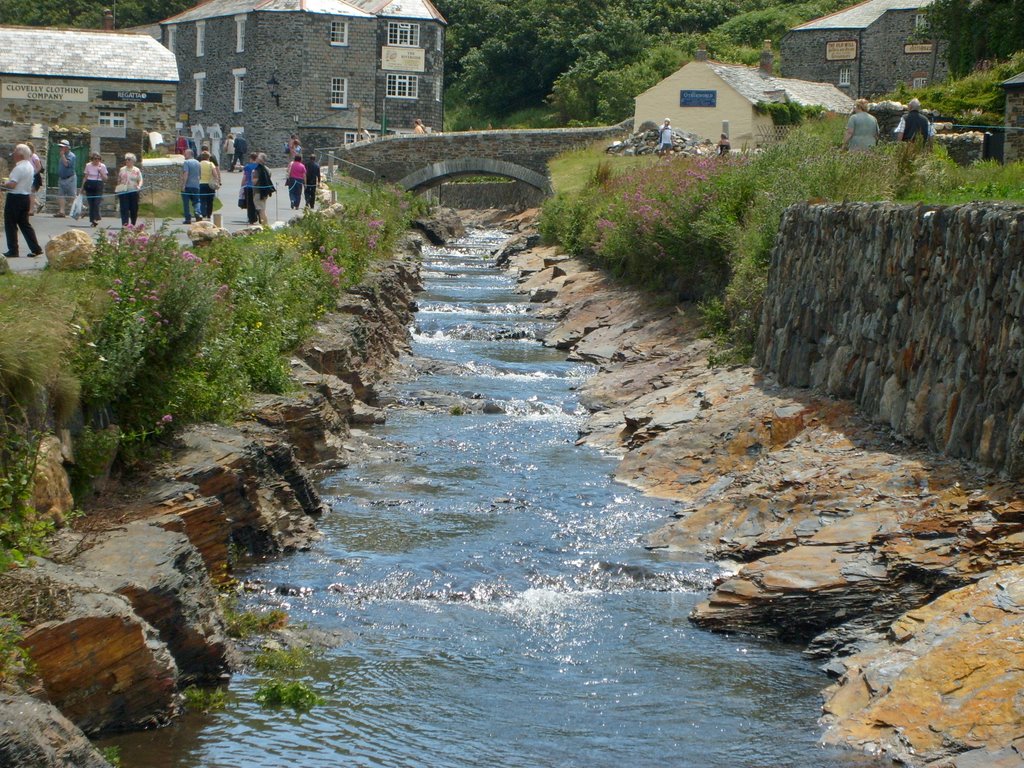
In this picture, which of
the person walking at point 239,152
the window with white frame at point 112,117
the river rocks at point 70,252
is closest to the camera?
the river rocks at point 70,252

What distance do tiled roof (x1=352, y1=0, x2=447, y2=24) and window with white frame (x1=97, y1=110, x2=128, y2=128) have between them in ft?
99.0

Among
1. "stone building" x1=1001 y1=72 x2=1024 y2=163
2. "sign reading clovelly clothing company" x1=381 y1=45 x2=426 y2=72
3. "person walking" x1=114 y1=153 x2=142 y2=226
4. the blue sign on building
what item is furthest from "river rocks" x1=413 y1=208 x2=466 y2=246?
"stone building" x1=1001 y1=72 x2=1024 y2=163

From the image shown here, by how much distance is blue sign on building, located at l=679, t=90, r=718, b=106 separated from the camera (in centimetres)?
4694

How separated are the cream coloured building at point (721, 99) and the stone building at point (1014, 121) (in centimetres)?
1710

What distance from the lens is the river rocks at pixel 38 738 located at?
680 centimetres

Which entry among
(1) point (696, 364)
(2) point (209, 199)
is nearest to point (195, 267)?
(1) point (696, 364)

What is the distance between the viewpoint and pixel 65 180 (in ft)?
88.0

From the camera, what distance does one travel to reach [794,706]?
30.3ft

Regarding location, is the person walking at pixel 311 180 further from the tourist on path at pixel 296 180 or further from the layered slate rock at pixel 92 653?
the layered slate rock at pixel 92 653

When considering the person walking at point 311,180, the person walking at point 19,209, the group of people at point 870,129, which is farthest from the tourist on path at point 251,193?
the group of people at point 870,129

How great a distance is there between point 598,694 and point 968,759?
2.75 meters

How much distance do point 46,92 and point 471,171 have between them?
77.3 ft

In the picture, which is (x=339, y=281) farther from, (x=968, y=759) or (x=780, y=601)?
(x=968, y=759)

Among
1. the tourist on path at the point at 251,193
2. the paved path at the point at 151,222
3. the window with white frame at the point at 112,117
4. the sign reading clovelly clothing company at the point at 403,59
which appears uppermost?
the sign reading clovelly clothing company at the point at 403,59
